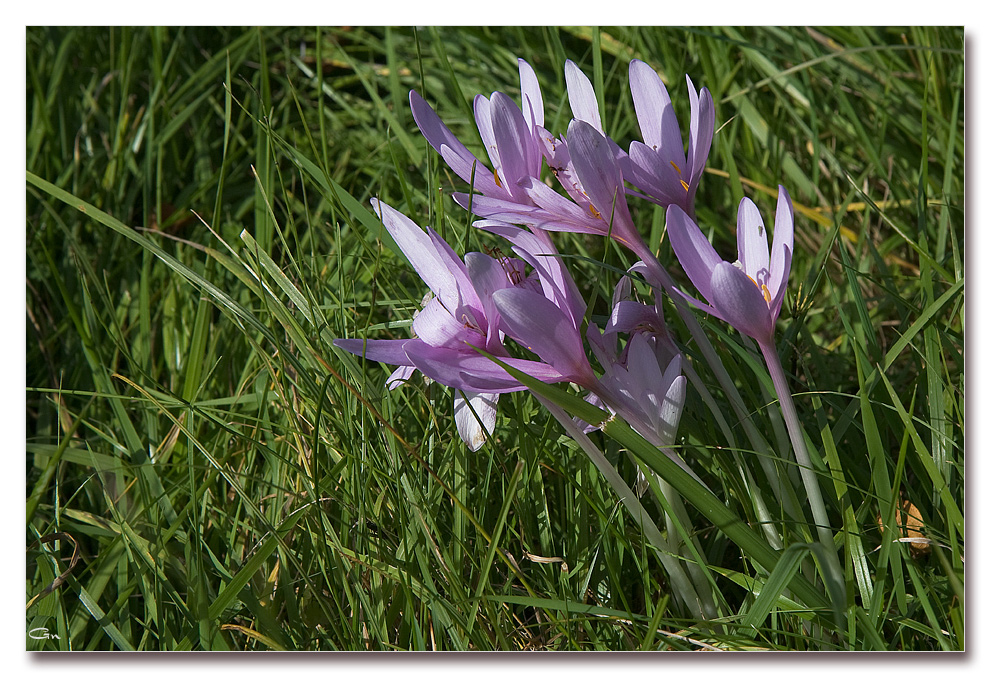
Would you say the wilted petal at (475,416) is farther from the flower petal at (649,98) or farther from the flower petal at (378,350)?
the flower petal at (649,98)

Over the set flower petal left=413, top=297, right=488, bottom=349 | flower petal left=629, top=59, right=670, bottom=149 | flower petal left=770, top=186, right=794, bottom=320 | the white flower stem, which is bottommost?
the white flower stem

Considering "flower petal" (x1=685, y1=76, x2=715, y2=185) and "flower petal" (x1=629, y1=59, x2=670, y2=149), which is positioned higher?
"flower petal" (x1=629, y1=59, x2=670, y2=149)

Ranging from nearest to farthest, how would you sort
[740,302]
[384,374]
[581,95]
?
[740,302]
[581,95]
[384,374]

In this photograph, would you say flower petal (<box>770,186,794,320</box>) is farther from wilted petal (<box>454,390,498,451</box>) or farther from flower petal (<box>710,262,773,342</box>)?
wilted petal (<box>454,390,498,451</box>)

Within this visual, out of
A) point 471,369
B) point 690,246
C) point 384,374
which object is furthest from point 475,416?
point 384,374

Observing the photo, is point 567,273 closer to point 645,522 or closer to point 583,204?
point 583,204

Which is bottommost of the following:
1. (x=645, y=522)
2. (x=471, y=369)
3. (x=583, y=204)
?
(x=645, y=522)

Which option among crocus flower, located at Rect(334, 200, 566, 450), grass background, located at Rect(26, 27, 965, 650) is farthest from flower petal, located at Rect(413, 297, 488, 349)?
grass background, located at Rect(26, 27, 965, 650)

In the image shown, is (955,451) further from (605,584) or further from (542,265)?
(542,265)
